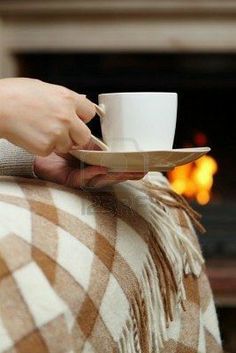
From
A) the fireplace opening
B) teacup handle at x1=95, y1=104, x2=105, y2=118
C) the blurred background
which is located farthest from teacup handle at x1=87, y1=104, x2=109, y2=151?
the fireplace opening

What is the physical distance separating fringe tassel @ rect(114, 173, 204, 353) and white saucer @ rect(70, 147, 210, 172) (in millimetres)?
80

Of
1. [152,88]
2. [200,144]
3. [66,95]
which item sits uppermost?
[66,95]

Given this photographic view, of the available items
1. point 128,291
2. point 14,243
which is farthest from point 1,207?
point 128,291

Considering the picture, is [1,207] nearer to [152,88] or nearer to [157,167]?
[157,167]

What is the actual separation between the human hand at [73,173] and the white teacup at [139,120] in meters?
0.03

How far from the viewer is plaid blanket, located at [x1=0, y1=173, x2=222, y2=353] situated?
630mm

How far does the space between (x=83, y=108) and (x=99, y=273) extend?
0.49ft

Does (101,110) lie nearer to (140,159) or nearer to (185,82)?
→ (140,159)

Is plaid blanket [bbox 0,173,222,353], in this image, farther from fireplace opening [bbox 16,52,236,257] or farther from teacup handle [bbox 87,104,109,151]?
fireplace opening [bbox 16,52,236,257]

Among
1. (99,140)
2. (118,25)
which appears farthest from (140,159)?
(118,25)

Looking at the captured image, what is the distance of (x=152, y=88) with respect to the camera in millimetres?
2262

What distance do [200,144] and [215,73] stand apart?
0.21 m

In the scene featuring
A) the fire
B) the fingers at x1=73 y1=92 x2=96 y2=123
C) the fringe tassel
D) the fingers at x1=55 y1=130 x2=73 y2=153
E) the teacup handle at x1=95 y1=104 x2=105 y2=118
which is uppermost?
the fingers at x1=73 y1=92 x2=96 y2=123

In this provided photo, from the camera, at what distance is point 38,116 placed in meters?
0.68
